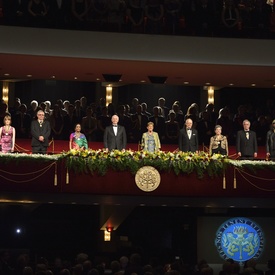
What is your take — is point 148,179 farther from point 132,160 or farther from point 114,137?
point 114,137

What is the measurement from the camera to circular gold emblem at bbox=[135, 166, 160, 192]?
15133 millimetres

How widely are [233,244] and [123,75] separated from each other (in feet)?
22.2

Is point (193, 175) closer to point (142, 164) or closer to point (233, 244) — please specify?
point (142, 164)

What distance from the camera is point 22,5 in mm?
19078

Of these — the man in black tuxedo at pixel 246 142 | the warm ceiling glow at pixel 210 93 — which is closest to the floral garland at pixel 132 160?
the man in black tuxedo at pixel 246 142

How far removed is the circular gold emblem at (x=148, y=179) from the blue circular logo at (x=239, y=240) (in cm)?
230

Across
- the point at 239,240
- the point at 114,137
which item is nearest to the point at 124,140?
the point at 114,137

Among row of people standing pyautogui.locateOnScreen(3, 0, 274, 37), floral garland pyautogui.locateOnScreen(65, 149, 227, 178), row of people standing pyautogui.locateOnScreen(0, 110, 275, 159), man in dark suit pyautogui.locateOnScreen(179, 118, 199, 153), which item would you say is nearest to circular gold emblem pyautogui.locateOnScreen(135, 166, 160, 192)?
floral garland pyautogui.locateOnScreen(65, 149, 227, 178)

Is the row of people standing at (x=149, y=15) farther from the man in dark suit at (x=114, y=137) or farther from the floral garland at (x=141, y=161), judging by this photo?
the floral garland at (x=141, y=161)

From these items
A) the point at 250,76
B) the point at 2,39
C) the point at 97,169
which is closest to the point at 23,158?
the point at 97,169

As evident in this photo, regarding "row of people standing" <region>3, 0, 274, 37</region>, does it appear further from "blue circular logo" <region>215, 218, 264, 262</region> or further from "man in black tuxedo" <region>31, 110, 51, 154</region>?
"blue circular logo" <region>215, 218, 264, 262</region>

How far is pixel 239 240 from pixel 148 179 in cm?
270

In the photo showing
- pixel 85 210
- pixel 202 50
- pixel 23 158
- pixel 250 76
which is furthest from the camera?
pixel 250 76

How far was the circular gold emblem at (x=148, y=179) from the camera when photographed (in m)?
15.1
